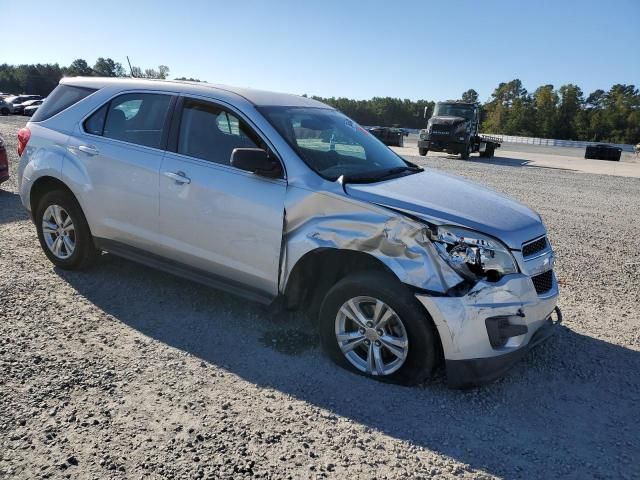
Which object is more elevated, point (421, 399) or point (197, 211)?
point (197, 211)

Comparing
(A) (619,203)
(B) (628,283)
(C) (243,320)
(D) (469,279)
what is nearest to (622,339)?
(B) (628,283)

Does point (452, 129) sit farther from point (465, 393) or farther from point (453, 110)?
point (465, 393)

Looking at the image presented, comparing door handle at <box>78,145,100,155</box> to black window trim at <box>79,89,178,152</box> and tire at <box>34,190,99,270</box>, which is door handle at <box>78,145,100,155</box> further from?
tire at <box>34,190,99,270</box>

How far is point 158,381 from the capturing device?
3.29 m

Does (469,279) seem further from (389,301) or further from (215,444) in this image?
(215,444)

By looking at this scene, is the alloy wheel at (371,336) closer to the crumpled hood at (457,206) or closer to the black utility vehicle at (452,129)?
the crumpled hood at (457,206)

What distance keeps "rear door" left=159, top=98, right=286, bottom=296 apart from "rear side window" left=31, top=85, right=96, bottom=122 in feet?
4.34

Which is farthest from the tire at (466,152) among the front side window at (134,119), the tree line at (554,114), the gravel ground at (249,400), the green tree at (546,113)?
the green tree at (546,113)

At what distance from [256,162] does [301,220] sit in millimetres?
529

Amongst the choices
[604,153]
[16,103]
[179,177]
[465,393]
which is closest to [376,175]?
[179,177]

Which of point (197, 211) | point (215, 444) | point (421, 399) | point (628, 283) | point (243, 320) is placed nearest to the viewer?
point (215, 444)

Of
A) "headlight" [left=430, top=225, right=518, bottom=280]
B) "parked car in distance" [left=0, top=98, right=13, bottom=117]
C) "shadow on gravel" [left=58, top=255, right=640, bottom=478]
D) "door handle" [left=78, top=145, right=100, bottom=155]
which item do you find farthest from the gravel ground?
"parked car in distance" [left=0, top=98, right=13, bottom=117]

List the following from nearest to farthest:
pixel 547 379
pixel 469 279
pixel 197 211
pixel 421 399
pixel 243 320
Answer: pixel 469 279 < pixel 421 399 < pixel 547 379 < pixel 197 211 < pixel 243 320

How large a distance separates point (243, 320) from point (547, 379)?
2.39 metres
